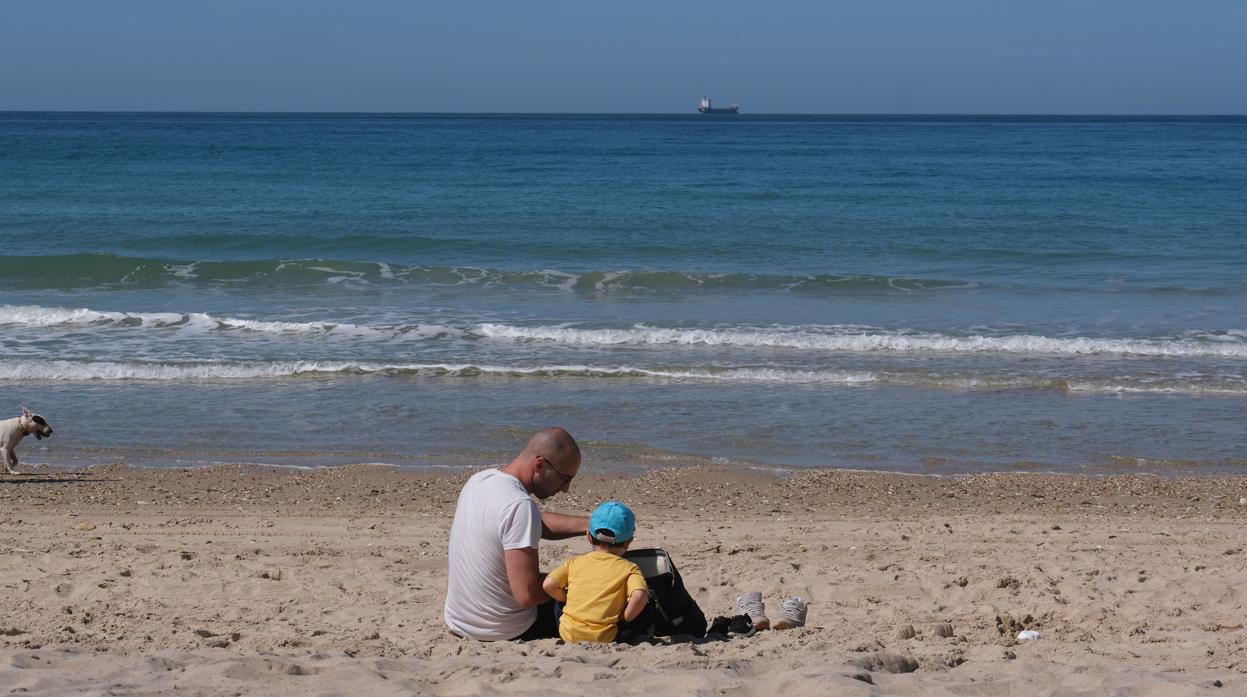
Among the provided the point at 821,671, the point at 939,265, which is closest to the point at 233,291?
the point at 939,265

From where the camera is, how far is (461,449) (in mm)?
10562

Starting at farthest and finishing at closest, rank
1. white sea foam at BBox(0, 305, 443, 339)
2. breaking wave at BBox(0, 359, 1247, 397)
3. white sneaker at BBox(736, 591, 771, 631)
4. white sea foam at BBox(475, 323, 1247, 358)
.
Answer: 1. white sea foam at BBox(0, 305, 443, 339)
2. white sea foam at BBox(475, 323, 1247, 358)
3. breaking wave at BBox(0, 359, 1247, 397)
4. white sneaker at BBox(736, 591, 771, 631)

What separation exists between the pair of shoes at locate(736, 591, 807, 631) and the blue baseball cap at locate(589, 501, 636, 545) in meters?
0.97

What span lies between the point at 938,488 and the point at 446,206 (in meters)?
25.5

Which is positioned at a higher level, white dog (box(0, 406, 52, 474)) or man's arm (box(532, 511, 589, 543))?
man's arm (box(532, 511, 589, 543))

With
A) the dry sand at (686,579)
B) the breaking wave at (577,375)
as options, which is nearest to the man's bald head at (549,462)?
the dry sand at (686,579)

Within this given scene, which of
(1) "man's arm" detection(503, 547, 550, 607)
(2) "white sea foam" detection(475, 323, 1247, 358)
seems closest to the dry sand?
(1) "man's arm" detection(503, 547, 550, 607)

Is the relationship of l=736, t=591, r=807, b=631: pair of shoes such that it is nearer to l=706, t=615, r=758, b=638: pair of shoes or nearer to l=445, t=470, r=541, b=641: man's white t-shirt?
l=706, t=615, r=758, b=638: pair of shoes

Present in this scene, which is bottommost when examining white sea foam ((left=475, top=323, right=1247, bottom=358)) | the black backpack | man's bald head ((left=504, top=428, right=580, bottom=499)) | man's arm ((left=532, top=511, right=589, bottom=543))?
white sea foam ((left=475, top=323, right=1247, bottom=358))

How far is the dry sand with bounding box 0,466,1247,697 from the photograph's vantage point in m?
4.48

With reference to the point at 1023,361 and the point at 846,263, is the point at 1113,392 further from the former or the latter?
the point at 846,263

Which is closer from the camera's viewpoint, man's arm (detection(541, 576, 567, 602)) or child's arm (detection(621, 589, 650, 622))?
child's arm (detection(621, 589, 650, 622))

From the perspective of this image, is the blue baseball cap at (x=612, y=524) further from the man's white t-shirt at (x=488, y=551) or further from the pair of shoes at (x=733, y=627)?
the pair of shoes at (x=733, y=627)

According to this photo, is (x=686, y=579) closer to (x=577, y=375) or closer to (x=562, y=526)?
(x=562, y=526)
